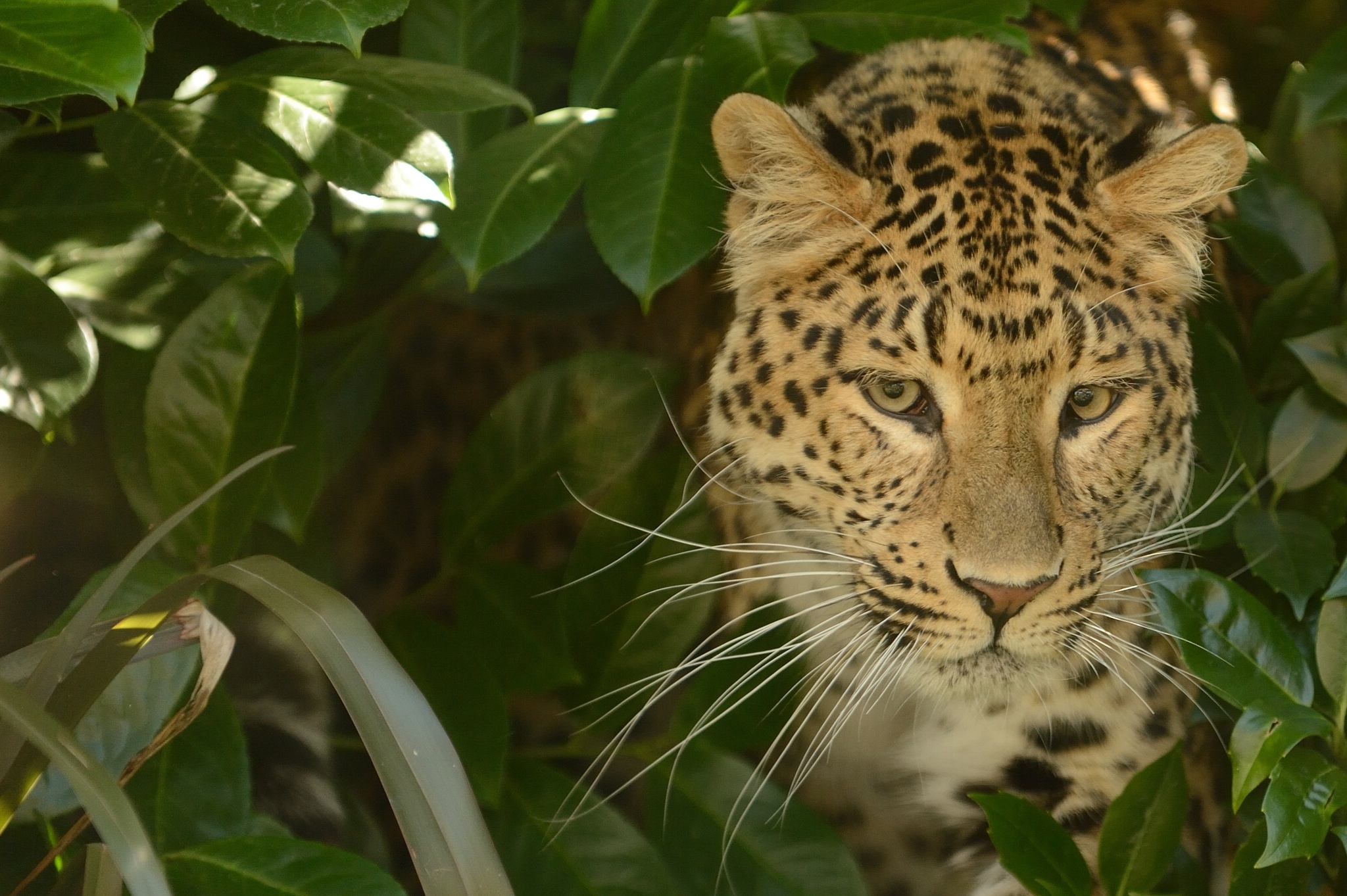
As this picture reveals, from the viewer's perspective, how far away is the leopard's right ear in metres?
1.57

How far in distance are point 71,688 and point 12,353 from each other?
1.44 ft

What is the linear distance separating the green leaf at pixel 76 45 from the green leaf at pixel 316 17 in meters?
0.16

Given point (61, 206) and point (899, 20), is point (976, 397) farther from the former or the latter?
point (61, 206)

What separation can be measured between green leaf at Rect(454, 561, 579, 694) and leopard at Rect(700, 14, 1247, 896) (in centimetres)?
31

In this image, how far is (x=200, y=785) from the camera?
155 centimetres

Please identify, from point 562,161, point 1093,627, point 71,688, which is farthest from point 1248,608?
point 71,688

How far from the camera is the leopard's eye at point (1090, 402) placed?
1669mm

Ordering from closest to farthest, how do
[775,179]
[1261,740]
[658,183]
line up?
[1261,740] < [658,183] < [775,179]

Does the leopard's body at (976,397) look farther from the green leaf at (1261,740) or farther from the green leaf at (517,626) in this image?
the green leaf at (517,626)

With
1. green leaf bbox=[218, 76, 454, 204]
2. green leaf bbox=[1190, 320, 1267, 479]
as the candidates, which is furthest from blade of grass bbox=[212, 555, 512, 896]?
green leaf bbox=[1190, 320, 1267, 479]

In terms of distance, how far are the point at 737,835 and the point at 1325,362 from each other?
1012mm

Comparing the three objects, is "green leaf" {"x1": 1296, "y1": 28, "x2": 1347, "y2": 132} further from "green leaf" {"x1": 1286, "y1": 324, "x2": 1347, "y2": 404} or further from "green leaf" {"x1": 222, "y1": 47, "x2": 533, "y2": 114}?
"green leaf" {"x1": 222, "y1": 47, "x2": 533, "y2": 114}

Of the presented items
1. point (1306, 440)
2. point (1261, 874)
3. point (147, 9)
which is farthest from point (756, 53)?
point (1261, 874)

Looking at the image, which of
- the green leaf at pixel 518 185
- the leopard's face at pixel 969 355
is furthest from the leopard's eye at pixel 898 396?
the green leaf at pixel 518 185
